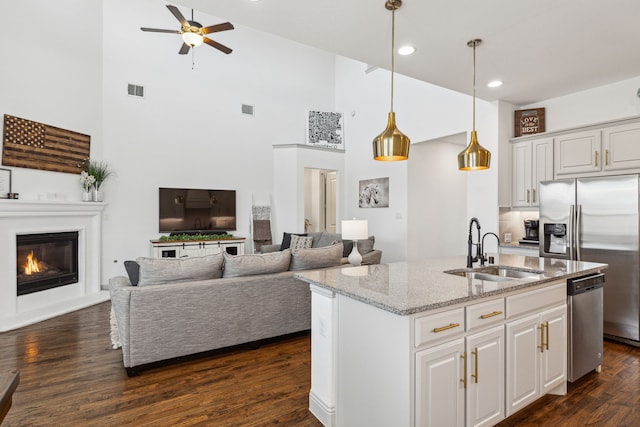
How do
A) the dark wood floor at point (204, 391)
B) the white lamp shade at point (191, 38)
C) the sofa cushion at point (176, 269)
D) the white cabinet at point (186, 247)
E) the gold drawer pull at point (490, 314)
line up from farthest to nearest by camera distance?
the white cabinet at point (186, 247), the white lamp shade at point (191, 38), the sofa cushion at point (176, 269), the dark wood floor at point (204, 391), the gold drawer pull at point (490, 314)

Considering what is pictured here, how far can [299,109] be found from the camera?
816 centimetres

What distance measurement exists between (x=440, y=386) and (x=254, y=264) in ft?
6.81

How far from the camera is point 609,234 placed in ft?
12.0

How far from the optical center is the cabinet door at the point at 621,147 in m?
3.67

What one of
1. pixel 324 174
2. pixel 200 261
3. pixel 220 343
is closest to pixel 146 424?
pixel 220 343

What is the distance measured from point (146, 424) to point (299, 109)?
7.02 m

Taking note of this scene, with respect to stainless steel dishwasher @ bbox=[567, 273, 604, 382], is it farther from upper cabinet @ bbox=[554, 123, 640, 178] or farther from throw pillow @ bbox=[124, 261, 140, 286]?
throw pillow @ bbox=[124, 261, 140, 286]

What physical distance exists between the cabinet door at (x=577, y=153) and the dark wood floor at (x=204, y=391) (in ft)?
6.29

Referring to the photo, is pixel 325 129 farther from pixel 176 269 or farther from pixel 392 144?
pixel 392 144

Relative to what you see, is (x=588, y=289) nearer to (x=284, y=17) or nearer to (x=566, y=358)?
(x=566, y=358)

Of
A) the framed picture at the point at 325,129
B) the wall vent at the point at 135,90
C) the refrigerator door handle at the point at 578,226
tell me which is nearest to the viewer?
the refrigerator door handle at the point at 578,226

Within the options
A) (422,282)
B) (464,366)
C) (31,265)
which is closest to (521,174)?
(422,282)

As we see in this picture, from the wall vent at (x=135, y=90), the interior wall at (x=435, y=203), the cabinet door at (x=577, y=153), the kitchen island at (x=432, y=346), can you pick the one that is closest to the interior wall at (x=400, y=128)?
the interior wall at (x=435, y=203)

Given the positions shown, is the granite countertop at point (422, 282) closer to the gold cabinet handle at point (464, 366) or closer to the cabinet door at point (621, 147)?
the gold cabinet handle at point (464, 366)
